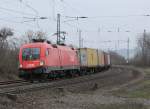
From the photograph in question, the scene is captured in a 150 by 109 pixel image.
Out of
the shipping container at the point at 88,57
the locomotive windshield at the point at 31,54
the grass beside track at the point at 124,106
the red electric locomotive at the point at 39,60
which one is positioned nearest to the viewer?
the grass beside track at the point at 124,106

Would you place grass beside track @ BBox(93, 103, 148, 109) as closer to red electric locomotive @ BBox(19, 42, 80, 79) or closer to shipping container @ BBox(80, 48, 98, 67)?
red electric locomotive @ BBox(19, 42, 80, 79)

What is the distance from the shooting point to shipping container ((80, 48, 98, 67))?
49831 millimetres

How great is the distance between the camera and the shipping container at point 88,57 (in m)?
49.8

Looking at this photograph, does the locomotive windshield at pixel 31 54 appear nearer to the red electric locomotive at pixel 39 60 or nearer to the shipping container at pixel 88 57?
the red electric locomotive at pixel 39 60

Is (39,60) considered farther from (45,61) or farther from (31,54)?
(31,54)

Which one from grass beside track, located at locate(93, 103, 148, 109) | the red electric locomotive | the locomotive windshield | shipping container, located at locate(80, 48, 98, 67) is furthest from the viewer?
shipping container, located at locate(80, 48, 98, 67)

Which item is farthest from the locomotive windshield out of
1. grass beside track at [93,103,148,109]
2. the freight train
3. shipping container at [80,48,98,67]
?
shipping container at [80,48,98,67]

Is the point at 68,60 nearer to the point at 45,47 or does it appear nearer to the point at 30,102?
the point at 45,47

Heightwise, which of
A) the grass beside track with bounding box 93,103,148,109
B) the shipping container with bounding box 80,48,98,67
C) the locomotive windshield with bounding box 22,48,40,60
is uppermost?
the locomotive windshield with bounding box 22,48,40,60

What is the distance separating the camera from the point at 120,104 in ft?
57.5

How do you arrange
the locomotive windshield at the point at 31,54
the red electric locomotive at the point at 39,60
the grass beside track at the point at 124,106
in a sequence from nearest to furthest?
the grass beside track at the point at 124,106 → the red electric locomotive at the point at 39,60 → the locomotive windshield at the point at 31,54

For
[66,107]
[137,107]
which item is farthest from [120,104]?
[66,107]

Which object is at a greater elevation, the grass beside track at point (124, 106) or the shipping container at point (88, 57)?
the shipping container at point (88, 57)

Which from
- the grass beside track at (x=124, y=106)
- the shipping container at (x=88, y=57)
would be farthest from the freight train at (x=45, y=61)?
the grass beside track at (x=124, y=106)
